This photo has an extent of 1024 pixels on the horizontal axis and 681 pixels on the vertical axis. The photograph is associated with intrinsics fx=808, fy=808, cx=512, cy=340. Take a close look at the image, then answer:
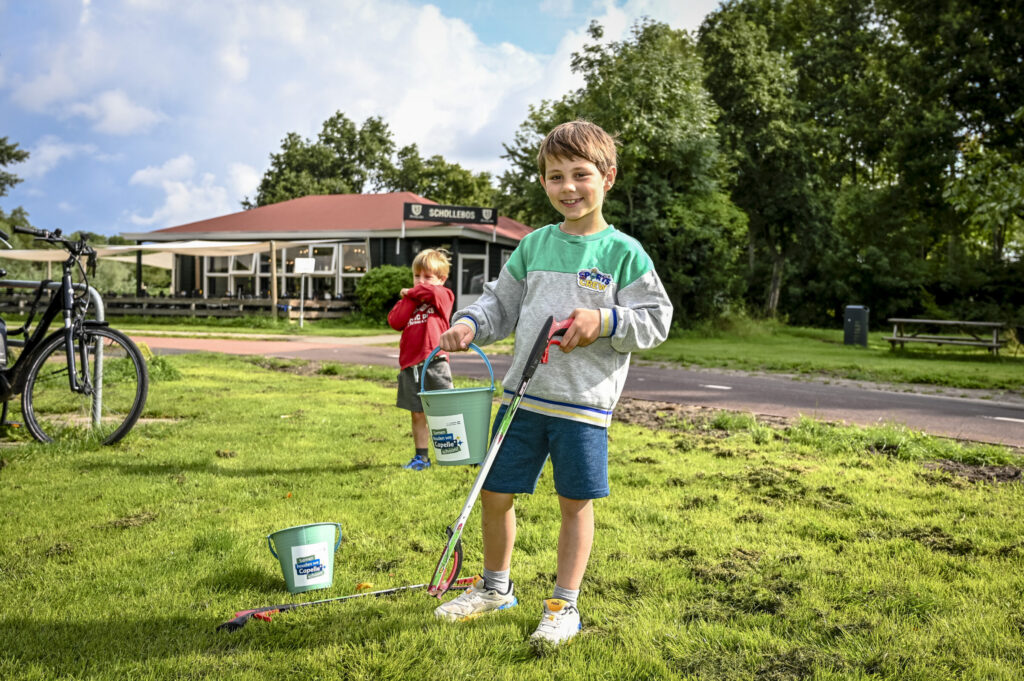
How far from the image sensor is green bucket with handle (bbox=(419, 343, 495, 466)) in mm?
2824

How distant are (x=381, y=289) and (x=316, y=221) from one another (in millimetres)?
7982

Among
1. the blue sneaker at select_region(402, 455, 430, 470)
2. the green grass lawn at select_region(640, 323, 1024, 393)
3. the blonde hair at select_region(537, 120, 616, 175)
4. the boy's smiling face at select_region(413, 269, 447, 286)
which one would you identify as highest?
the blonde hair at select_region(537, 120, 616, 175)

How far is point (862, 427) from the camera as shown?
22.9ft

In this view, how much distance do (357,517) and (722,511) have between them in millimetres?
1934

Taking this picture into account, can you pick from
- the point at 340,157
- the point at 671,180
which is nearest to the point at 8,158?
the point at 340,157

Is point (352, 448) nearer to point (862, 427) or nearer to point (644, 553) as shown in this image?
point (644, 553)

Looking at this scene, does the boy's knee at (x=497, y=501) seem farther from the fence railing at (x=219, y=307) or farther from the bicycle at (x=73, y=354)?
the fence railing at (x=219, y=307)

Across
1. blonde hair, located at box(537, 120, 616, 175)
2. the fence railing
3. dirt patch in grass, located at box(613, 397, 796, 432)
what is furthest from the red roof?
blonde hair, located at box(537, 120, 616, 175)

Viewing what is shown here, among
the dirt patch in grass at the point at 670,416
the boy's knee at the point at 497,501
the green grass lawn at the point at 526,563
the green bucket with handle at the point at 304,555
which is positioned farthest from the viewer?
the dirt patch in grass at the point at 670,416

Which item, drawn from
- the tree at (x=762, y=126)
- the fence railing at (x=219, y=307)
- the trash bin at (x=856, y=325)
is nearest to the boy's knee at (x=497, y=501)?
the trash bin at (x=856, y=325)

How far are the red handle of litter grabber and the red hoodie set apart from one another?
2722mm

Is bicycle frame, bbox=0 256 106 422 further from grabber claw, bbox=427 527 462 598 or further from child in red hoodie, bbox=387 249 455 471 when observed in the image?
grabber claw, bbox=427 527 462 598

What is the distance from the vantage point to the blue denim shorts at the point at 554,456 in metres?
2.82

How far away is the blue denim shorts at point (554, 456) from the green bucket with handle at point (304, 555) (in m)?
0.70
